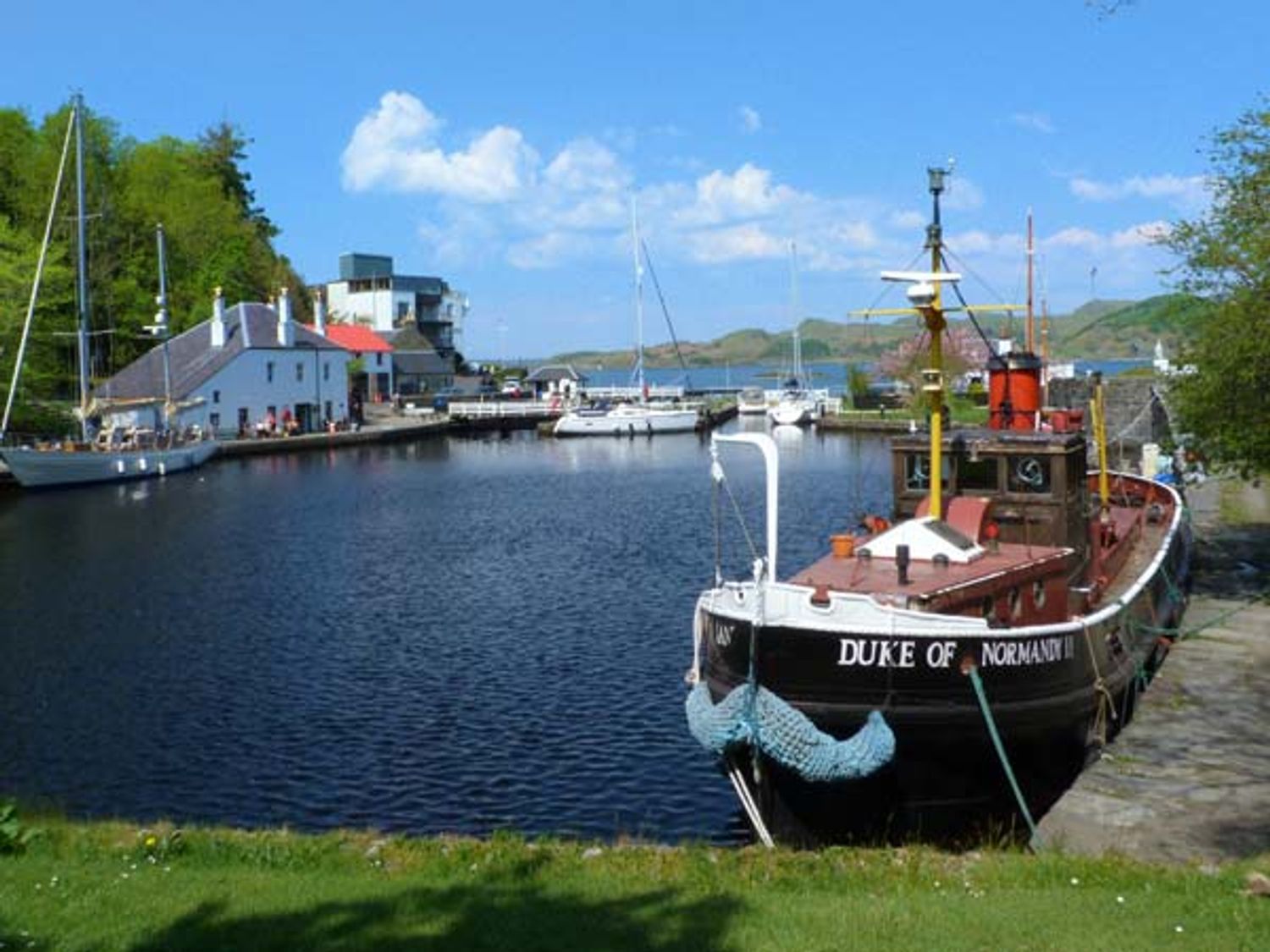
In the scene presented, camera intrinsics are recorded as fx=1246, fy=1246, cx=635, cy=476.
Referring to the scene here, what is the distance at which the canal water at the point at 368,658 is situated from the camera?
18.1 metres

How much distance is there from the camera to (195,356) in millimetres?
81625

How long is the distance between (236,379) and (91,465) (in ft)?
68.4

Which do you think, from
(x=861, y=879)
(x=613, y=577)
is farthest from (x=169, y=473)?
(x=861, y=879)

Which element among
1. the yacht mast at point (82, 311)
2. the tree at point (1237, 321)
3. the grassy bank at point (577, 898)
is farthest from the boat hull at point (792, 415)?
the grassy bank at point (577, 898)

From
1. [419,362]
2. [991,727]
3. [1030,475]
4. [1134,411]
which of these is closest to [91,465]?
[1134,411]

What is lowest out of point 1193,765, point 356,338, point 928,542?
point 1193,765

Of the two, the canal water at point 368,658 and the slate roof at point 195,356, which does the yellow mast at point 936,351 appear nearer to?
the canal water at point 368,658

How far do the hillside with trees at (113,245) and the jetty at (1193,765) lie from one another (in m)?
62.1

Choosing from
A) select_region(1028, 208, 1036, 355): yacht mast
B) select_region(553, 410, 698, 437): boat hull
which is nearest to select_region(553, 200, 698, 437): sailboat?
select_region(553, 410, 698, 437): boat hull

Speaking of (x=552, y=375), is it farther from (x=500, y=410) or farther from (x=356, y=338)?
(x=500, y=410)

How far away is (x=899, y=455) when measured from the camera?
19.6 m

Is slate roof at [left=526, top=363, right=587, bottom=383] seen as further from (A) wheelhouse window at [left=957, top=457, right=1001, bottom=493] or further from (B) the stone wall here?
(A) wheelhouse window at [left=957, top=457, right=1001, bottom=493]

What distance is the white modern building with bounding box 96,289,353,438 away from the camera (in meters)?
77.0

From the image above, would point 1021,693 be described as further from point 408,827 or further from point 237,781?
point 237,781
